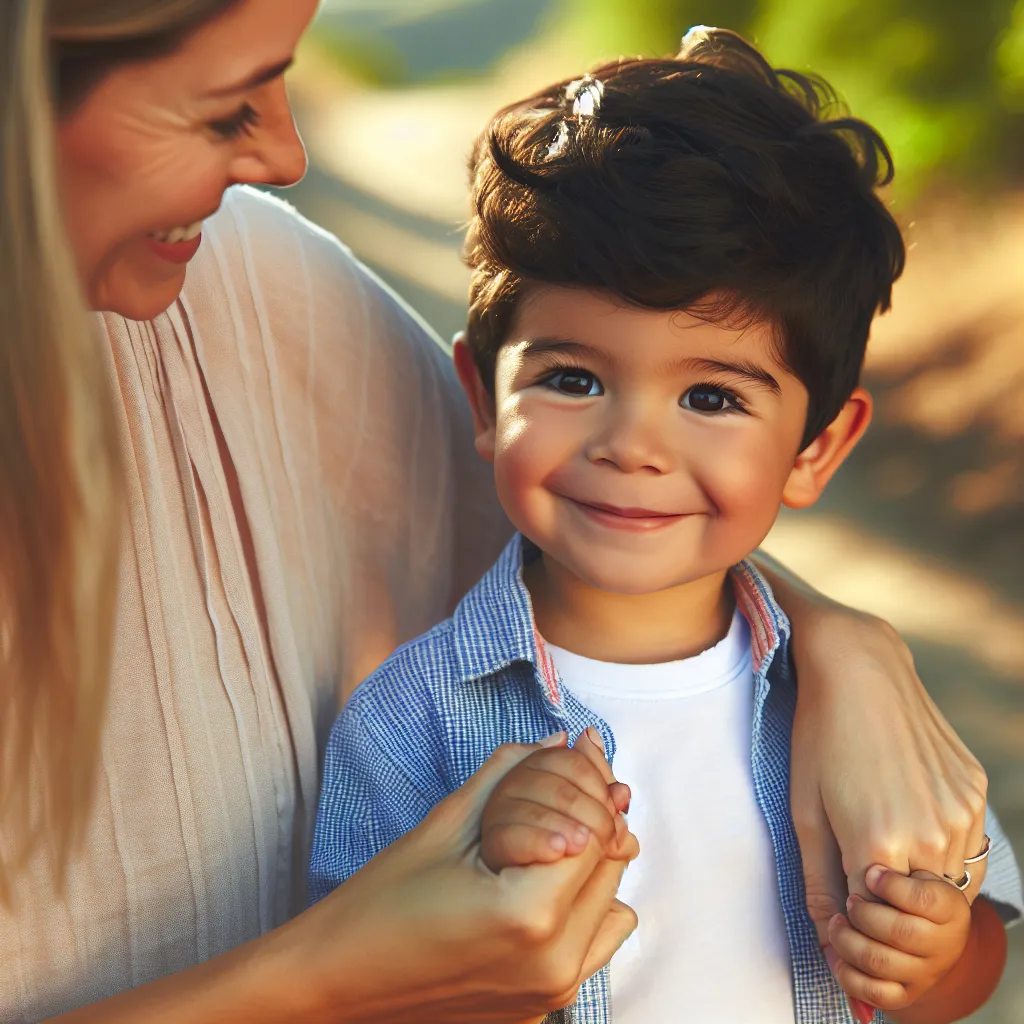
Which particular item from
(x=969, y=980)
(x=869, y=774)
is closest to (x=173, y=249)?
(x=869, y=774)

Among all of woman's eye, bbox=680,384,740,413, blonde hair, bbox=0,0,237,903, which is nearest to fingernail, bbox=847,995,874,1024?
woman's eye, bbox=680,384,740,413

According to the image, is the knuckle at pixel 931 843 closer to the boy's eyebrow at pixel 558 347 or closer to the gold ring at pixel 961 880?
the gold ring at pixel 961 880

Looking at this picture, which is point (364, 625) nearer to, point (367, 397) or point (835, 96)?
point (367, 397)

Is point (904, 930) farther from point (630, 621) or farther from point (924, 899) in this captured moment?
point (630, 621)

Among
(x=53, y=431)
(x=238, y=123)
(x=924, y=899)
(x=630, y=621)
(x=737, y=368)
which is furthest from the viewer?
(x=630, y=621)

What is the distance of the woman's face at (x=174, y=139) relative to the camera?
0.70 metres

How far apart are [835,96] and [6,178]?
94 centimetres

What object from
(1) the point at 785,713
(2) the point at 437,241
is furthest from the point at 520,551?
(2) the point at 437,241

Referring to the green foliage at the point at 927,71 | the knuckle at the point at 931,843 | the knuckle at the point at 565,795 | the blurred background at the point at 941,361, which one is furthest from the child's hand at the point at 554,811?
the green foliage at the point at 927,71

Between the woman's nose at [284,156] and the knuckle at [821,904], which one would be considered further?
the knuckle at [821,904]

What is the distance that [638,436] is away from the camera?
3.05 feet

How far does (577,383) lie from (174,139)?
389 millimetres

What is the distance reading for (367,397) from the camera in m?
1.19

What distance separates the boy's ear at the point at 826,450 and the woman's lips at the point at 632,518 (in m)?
0.18
